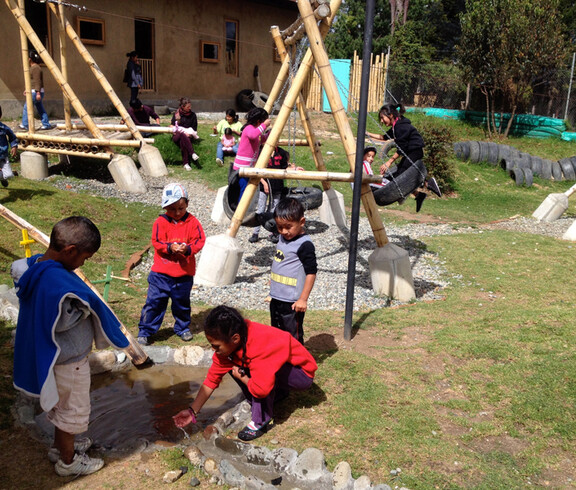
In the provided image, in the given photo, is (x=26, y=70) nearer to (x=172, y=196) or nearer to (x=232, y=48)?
(x=172, y=196)

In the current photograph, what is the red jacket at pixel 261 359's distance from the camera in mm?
3693

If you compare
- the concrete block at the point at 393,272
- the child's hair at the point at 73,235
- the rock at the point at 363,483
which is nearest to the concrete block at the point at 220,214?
the concrete block at the point at 393,272

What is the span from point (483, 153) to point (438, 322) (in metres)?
13.7

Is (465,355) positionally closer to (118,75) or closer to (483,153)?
(483,153)

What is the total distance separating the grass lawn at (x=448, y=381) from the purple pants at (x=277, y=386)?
16cm

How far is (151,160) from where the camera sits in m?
13.2

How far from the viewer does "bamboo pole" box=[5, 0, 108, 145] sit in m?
11.5

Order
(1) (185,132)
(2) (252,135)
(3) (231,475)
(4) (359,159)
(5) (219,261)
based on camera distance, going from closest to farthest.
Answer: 1. (3) (231,475)
2. (4) (359,159)
3. (5) (219,261)
4. (2) (252,135)
5. (1) (185,132)

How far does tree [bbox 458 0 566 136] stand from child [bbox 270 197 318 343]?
19.1 meters

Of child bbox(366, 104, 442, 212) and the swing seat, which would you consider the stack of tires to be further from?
the swing seat

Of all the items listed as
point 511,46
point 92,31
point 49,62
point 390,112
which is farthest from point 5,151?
point 511,46

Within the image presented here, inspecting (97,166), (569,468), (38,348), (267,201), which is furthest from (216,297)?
(97,166)

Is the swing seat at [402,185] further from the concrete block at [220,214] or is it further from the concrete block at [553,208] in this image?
the concrete block at [553,208]

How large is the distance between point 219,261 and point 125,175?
5697mm
